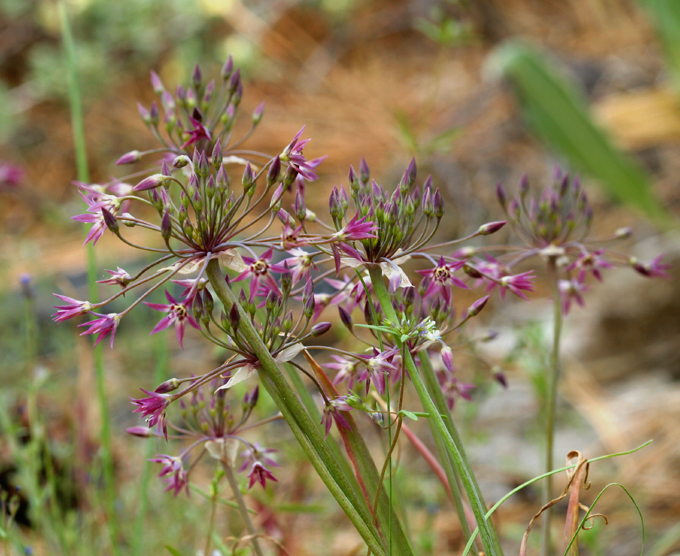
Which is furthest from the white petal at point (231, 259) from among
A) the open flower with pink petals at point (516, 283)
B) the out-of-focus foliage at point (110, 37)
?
the out-of-focus foliage at point (110, 37)

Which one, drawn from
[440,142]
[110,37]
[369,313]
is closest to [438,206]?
[369,313]

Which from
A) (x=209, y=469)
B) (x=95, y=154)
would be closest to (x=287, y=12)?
(x=95, y=154)

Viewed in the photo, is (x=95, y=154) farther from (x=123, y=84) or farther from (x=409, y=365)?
(x=409, y=365)

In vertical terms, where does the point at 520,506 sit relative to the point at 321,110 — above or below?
below

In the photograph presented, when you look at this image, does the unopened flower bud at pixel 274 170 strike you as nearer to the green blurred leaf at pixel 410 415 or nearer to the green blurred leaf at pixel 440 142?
the green blurred leaf at pixel 410 415

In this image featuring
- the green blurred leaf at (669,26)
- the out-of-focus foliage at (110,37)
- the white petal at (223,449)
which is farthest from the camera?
the out-of-focus foliage at (110,37)

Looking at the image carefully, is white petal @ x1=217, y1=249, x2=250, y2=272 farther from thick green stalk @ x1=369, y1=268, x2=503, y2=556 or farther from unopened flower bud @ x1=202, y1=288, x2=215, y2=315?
thick green stalk @ x1=369, y1=268, x2=503, y2=556

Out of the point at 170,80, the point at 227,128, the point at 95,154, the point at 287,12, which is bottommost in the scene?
the point at 227,128
